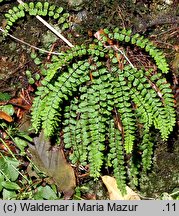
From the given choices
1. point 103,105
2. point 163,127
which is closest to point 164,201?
point 163,127

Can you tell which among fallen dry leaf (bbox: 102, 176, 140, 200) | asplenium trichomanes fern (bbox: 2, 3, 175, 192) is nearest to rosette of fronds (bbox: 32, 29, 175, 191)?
asplenium trichomanes fern (bbox: 2, 3, 175, 192)

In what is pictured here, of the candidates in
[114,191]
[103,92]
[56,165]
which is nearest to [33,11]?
[103,92]

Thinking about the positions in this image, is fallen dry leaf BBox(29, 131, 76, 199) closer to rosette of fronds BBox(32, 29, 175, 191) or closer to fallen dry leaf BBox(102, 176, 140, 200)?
fallen dry leaf BBox(102, 176, 140, 200)

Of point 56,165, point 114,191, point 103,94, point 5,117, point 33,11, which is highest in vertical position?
point 33,11

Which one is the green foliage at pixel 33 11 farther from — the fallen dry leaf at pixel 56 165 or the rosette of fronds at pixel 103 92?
the fallen dry leaf at pixel 56 165

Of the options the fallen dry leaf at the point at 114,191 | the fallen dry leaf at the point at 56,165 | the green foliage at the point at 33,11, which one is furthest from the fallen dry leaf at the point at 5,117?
the fallen dry leaf at the point at 114,191

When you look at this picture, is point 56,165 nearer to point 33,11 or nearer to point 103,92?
point 103,92
